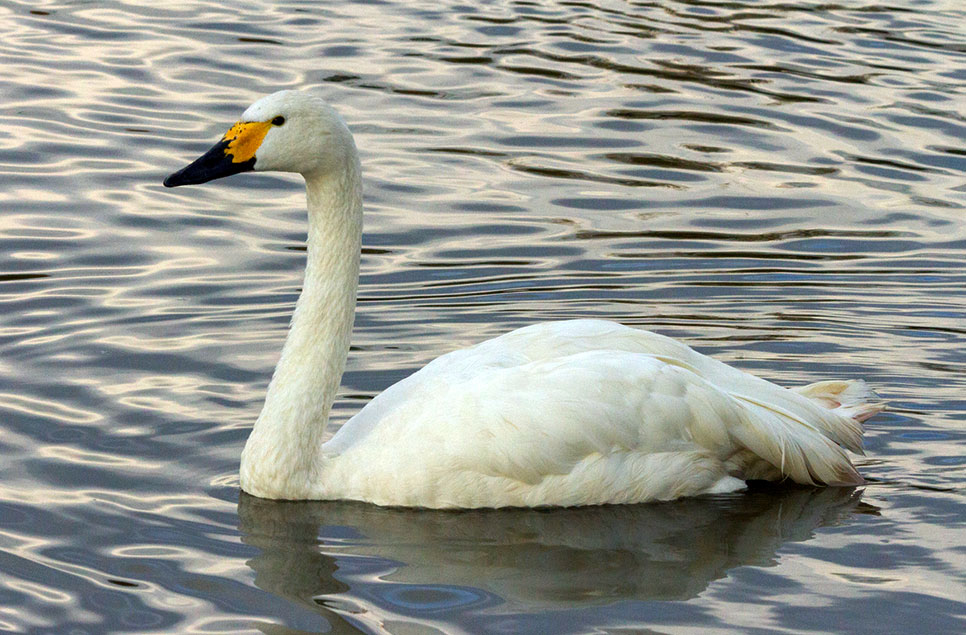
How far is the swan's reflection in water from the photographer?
638 cm

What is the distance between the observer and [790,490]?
761 cm

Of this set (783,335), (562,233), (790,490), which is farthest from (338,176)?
(562,233)

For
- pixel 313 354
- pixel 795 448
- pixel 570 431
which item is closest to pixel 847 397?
pixel 795 448

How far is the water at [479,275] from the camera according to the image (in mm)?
6496

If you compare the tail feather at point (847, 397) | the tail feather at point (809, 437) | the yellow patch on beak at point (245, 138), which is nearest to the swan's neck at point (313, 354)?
the yellow patch on beak at point (245, 138)

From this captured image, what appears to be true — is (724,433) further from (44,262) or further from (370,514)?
(44,262)

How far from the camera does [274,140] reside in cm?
716

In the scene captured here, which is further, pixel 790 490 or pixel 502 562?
pixel 790 490

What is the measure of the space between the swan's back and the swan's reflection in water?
0.36 ft

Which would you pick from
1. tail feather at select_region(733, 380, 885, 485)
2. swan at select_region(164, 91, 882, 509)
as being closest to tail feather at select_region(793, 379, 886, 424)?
tail feather at select_region(733, 380, 885, 485)

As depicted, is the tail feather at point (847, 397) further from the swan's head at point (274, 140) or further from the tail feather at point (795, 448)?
the swan's head at point (274, 140)

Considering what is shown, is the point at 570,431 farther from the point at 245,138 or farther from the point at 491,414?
the point at 245,138

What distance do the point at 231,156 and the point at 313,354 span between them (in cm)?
98

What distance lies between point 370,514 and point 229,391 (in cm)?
165
